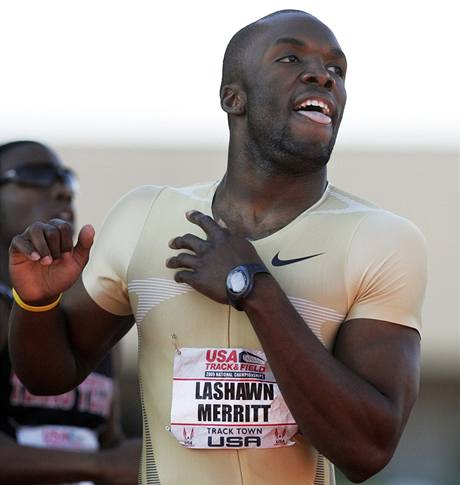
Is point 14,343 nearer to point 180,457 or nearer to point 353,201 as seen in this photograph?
point 180,457

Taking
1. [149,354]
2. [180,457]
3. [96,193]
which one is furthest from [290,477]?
[96,193]

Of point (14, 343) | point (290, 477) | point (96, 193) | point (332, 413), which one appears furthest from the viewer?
point (96, 193)

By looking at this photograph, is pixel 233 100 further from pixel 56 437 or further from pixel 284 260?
pixel 56 437

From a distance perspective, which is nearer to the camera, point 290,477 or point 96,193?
point 290,477

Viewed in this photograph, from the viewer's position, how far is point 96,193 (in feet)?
52.9

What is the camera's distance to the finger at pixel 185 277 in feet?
12.1

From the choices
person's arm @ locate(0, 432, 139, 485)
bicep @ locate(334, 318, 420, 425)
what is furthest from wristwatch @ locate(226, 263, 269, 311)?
person's arm @ locate(0, 432, 139, 485)

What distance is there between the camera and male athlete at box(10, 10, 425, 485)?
11.6 feet

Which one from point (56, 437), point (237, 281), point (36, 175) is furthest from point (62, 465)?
point (237, 281)

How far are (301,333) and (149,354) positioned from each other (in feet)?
2.06

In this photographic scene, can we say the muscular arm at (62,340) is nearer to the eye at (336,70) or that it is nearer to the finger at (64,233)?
the finger at (64,233)

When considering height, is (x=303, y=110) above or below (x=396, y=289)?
above

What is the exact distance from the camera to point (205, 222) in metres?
3.79

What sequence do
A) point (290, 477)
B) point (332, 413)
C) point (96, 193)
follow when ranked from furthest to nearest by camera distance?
1. point (96, 193)
2. point (290, 477)
3. point (332, 413)
